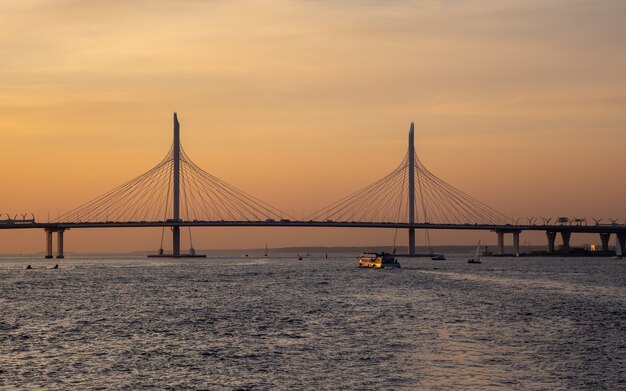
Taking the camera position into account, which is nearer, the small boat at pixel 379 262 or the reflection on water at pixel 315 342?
the reflection on water at pixel 315 342

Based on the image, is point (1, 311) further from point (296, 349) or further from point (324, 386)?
point (324, 386)

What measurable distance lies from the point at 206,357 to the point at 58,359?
6359 millimetres

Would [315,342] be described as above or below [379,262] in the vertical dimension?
below

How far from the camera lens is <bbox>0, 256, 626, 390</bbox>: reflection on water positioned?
34.2 metres

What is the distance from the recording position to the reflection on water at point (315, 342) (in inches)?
1345

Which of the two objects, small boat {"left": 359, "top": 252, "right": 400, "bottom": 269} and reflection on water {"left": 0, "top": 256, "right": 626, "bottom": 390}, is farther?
small boat {"left": 359, "top": 252, "right": 400, "bottom": 269}

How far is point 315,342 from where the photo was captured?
45.2m

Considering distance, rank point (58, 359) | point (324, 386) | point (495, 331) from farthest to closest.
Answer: point (495, 331) < point (58, 359) < point (324, 386)

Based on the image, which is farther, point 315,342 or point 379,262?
point 379,262

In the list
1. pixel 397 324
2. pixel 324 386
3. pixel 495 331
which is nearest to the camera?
pixel 324 386

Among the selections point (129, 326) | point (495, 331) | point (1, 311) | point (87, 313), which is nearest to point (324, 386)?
point (495, 331)

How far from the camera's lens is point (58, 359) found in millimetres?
39531

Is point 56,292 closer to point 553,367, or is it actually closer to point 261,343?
point 261,343

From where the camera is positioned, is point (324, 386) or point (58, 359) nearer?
point (324, 386)
